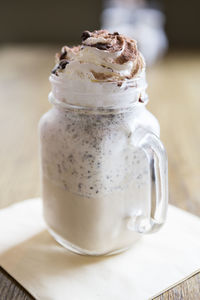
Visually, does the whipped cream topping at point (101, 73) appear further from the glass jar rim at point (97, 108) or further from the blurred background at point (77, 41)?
the blurred background at point (77, 41)

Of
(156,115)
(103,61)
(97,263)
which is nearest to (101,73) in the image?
(103,61)

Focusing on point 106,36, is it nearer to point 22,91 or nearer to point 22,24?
point 22,91

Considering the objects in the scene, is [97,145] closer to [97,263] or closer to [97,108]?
[97,108]

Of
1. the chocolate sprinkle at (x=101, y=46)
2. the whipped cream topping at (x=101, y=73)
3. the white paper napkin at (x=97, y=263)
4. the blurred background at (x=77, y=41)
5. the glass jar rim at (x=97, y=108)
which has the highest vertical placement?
the chocolate sprinkle at (x=101, y=46)

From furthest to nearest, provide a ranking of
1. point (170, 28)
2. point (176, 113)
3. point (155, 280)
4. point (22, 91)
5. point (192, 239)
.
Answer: point (170, 28) < point (22, 91) < point (176, 113) < point (192, 239) < point (155, 280)

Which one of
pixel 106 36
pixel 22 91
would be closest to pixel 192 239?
pixel 106 36

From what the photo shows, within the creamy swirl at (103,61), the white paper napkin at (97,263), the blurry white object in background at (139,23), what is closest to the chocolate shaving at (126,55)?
the creamy swirl at (103,61)
